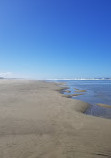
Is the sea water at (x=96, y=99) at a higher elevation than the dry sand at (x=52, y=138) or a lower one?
lower

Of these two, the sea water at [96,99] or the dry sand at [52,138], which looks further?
the sea water at [96,99]

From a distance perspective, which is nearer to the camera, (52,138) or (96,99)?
(52,138)

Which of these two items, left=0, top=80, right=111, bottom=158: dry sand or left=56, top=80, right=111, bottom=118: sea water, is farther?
left=56, top=80, right=111, bottom=118: sea water

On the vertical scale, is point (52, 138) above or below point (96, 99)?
above

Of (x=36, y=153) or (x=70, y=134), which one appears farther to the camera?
(x=70, y=134)

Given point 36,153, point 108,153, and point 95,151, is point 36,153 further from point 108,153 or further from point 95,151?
point 108,153

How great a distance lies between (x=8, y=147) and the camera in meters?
4.56

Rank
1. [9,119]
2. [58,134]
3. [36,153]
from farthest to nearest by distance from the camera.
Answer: [9,119], [58,134], [36,153]

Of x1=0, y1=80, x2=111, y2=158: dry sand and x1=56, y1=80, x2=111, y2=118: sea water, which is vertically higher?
x1=0, y1=80, x2=111, y2=158: dry sand

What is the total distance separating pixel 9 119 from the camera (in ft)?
24.3

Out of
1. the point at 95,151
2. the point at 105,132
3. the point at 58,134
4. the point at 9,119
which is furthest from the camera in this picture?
the point at 9,119

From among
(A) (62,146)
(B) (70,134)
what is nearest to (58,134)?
(B) (70,134)

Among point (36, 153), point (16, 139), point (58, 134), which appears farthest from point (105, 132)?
point (16, 139)

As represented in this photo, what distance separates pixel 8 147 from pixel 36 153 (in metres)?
1.32
